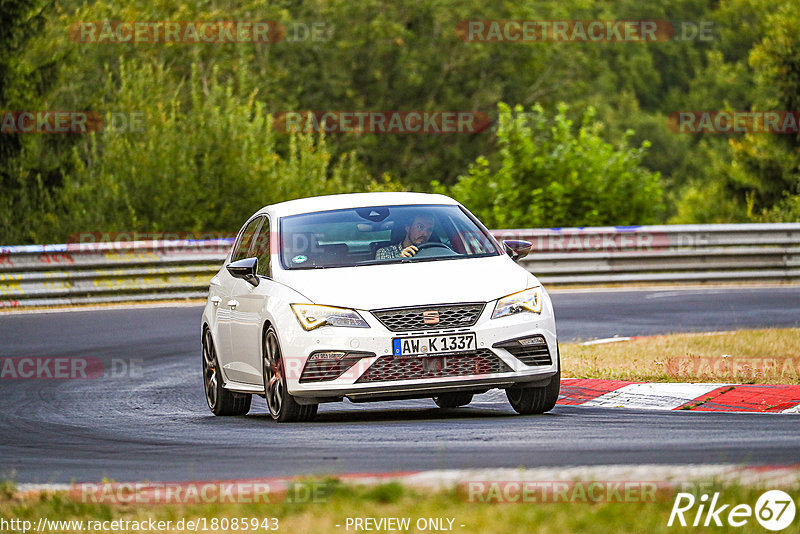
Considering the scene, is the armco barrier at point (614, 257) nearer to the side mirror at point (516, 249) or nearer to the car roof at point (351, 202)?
the car roof at point (351, 202)

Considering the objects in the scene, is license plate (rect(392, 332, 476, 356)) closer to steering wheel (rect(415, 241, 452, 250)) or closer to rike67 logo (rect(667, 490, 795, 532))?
steering wheel (rect(415, 241, 452, 250))

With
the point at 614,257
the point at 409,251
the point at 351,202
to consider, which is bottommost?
the point at 614,257

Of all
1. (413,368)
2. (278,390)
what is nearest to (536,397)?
(413,368)

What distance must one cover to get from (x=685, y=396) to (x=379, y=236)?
2.56 metres

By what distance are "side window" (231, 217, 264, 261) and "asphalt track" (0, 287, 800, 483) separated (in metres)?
1.28

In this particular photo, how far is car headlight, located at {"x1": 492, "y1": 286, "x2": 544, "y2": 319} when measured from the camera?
9.78 metres

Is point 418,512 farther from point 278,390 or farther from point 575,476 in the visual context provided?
point 278,390

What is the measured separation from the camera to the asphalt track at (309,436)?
7578 millimetres

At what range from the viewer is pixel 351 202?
1130 centimetres

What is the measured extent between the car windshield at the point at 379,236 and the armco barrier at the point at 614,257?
14.5 meters

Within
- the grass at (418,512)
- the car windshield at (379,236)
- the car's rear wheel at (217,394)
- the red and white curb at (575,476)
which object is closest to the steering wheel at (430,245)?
the car windshield at (379,236)

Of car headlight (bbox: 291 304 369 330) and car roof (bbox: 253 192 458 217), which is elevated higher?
car roof (bbox: 253 192 458 217)

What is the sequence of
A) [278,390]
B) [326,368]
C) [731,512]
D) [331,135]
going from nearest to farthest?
[731,512] → [326,368] → [278,390] → [331,135]

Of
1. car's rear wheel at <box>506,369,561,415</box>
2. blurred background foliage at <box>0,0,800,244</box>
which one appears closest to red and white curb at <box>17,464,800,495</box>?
car's rear wheel at <box>506,369,561,415</box>
